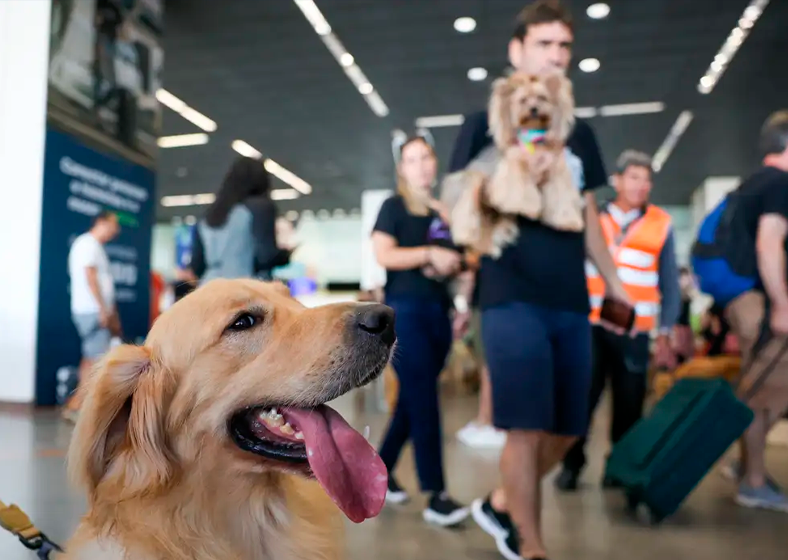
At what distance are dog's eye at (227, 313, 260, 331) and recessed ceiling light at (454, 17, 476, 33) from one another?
6.34 meters

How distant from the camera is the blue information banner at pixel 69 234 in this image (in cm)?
502

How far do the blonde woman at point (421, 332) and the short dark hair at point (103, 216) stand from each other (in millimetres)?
3587

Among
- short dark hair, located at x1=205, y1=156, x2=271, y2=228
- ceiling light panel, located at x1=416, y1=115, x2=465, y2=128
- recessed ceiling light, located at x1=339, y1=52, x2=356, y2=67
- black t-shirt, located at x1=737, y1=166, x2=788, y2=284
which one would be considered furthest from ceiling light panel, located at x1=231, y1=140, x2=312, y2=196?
black t-shirt, located at x1=737, y1=166, x2=788, y2=284

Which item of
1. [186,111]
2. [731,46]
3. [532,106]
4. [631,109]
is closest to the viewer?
[532,106]

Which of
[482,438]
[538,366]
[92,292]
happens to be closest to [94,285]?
[92,292]

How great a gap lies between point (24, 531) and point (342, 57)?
24.3ft

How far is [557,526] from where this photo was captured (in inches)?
105

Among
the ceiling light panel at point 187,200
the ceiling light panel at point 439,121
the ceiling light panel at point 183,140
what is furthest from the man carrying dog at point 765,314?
the ceiling light panel at point 187,200

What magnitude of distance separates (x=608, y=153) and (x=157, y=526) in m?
13.1

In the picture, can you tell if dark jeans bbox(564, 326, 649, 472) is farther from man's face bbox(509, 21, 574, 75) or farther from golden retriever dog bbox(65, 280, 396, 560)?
golden retriever dog bbox(65, 280, 396, 560)

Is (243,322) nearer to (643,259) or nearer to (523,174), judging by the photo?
(523,174)

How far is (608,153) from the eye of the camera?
42.4ft

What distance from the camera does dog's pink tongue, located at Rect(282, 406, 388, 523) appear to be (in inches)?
Result: 48.1

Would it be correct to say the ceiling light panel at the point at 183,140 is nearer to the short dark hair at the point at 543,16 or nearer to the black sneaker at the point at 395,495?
the black sneaker at the point at 395,495
